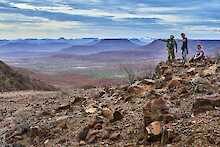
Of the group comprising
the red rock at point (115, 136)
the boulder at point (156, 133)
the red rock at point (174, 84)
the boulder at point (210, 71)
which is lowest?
the red rock at point (115, 136)

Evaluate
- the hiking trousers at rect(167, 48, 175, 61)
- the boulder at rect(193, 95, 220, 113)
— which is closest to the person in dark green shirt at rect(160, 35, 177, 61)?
the hiking trousers at rect(167, 48, 175, 61)

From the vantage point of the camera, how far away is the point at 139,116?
1198cm

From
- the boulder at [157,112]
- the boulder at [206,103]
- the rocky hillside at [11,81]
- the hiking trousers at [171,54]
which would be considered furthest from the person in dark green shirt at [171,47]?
the rocky hillside at [11,81]

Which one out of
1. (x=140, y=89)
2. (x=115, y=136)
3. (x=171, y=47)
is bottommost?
(x=115, y=136)

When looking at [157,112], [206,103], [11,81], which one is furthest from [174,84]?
[11,81]

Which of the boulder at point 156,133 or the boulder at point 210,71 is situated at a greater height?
the boulder at point 210,71

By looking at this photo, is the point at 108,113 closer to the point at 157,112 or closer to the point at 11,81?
the point at 157,112

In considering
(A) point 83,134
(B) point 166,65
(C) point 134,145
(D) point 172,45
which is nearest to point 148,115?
(C) point 134,145

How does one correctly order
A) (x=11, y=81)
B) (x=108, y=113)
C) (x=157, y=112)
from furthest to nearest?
(x=11, y=81), (x=108, y=113), (x=157, y=112)

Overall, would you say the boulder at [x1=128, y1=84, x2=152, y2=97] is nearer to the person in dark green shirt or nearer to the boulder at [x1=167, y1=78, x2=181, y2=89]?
the boulder at [x1=167, y1=78, x2=181, y2=89]

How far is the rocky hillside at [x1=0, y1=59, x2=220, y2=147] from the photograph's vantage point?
10.1 meters

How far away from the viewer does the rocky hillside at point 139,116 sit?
10062 millimetres

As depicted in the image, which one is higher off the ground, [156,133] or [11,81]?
[156,133]

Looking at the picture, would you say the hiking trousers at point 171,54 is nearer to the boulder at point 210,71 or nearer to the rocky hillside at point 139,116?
the rocky hillside at point 139,116
